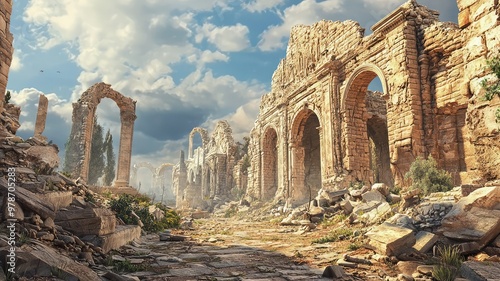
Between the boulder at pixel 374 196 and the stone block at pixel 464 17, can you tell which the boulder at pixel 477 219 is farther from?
the boulder at pixel 374 196

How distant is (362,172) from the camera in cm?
1409

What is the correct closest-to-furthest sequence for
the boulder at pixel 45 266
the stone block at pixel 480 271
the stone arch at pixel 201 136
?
1. the boulder at pixel 45 266
2. the stone block at pixel 480 271
3. the stone arch at pixel 201 136

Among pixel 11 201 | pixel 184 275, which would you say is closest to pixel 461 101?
pixel 184 275

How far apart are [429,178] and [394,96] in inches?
148

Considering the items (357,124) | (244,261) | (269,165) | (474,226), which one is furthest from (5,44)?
(269,165)

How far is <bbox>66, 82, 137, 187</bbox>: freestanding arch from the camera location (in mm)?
15516

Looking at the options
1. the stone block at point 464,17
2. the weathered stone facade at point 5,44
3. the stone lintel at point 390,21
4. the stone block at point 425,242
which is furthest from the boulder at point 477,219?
the stone lintel at point 390,21

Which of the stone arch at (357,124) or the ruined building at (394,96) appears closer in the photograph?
the ruined building at (394,96)

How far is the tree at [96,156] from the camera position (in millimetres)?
25953

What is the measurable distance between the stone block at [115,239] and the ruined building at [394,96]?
20.5 ft

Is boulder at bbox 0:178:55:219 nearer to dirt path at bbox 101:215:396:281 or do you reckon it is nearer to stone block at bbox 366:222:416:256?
dirt path at bbox 101:215:396:281

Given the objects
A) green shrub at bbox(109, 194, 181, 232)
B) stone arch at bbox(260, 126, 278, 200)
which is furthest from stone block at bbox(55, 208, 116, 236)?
stone arch at bbox(260, 126, 278, 200)

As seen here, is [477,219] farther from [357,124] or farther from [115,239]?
[357,124]

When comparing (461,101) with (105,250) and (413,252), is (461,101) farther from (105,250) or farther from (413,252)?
(105,250)
